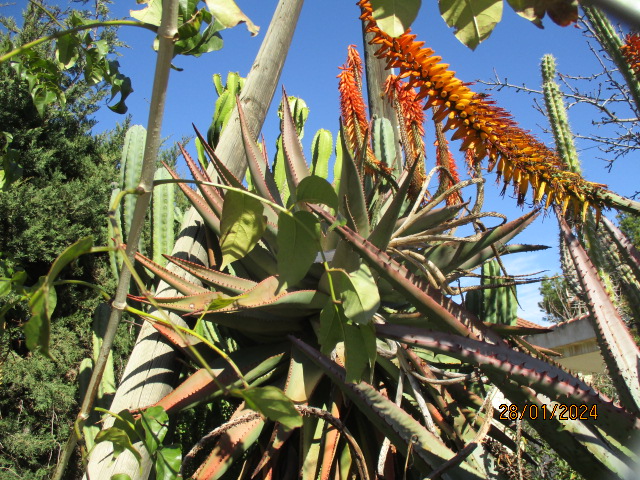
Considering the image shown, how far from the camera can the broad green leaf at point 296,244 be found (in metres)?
0.72

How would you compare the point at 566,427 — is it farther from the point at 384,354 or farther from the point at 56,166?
the point at 56,166

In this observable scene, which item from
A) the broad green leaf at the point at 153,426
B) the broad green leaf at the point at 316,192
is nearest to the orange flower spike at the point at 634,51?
the broad green leaf at the point at 316,192

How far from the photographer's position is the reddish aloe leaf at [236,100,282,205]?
1677mm

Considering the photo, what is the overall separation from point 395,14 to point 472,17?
0.09 meters

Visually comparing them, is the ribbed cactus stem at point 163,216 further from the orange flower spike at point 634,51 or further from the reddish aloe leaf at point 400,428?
the orange flower spike at point 634,51

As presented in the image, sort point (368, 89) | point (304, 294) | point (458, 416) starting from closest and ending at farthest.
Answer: point (304, 294), point (458, 416), point (368, 89)

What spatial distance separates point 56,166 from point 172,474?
8.07 m

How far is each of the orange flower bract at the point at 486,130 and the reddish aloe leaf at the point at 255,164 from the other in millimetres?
572

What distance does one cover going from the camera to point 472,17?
0.56m

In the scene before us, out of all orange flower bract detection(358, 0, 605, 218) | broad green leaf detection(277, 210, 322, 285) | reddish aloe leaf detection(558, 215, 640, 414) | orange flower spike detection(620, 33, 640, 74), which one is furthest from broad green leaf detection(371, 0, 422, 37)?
orange flower spike detection(620, 33, 640, 74)

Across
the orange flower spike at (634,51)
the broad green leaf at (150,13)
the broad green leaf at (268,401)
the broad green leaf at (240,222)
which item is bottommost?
the broad green leaf at (268,401)

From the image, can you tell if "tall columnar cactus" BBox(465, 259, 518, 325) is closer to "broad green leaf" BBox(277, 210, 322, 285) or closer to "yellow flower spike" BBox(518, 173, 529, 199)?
"yellow flower spike" BBox(518, 173, 529, 199)

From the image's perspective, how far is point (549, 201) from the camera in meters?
1.31

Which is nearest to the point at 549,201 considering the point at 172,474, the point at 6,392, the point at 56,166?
the point at 172,474
